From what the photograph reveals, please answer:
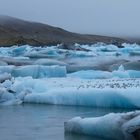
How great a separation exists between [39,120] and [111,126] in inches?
112

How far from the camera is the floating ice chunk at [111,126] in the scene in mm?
7715

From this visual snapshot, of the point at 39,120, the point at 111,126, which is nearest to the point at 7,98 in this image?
the point at 39,120

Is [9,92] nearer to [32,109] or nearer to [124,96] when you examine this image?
[32,109]

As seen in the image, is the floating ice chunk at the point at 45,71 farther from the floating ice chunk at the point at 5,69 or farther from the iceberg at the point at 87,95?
the iceberg at the point at 87,95

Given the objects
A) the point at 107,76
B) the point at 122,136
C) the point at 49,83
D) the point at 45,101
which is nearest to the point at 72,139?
the point at 122,136

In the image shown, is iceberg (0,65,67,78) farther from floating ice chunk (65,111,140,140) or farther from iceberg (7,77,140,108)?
floating ice chunk (65,111,140,140)

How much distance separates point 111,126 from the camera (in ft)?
26.8

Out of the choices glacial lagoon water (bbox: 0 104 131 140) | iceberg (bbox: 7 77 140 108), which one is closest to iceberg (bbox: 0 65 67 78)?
iceberg (bbox: 7 77 140 108)

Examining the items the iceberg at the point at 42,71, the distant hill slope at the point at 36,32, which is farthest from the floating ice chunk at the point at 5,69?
the distant hill slope at the point at 36,32

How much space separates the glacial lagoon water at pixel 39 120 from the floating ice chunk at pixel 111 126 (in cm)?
13

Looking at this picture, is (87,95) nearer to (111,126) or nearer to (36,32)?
(111,126)

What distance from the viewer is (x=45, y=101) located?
13.1m

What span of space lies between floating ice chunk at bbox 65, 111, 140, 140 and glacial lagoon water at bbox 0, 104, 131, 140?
129mm

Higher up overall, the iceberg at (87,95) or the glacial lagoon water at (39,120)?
the iceberg at (87,95)
